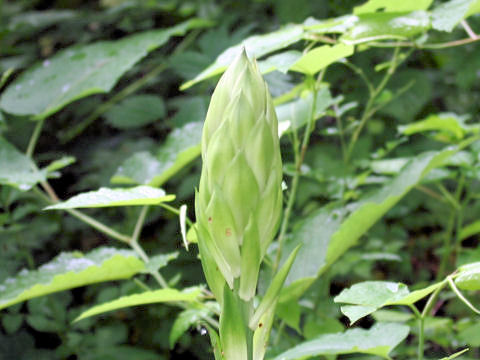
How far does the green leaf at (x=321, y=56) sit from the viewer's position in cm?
72

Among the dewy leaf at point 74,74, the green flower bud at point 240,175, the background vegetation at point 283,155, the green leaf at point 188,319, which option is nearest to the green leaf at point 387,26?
the background vegetation at point 283,155

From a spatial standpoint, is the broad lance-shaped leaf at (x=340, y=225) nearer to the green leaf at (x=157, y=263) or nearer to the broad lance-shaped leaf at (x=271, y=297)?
the green leaf at (x=157, y=263)

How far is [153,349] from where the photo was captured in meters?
1.34

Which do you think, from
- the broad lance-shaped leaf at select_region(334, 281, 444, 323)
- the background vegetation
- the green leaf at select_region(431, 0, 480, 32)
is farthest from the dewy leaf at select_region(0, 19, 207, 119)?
the broad lance-shaped leaf at select_region(334, 281, 444, 323)

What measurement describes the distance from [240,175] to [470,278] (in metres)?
0.26

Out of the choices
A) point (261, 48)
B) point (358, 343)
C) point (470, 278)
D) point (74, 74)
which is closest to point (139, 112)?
point (74, 74)

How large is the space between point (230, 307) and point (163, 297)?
0.76 feet

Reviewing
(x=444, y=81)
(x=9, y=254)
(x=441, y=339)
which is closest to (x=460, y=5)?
(x=441, y=339)

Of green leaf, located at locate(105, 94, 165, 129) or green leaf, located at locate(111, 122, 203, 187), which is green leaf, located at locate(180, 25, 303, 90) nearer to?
green leaf, located at locate(111, 122, 203, 187)

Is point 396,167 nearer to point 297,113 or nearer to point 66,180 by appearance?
point 297,113

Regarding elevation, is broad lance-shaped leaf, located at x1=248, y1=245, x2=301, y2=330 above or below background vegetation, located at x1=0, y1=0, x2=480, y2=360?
above

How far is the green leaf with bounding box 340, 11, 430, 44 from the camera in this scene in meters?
0.77

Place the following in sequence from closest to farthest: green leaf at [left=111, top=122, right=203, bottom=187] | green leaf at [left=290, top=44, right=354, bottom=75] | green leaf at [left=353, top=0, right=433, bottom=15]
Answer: green leaf at [left=290, top=44, right=354, bottom=75], green leaf at [left=353, top=0, right=433, bottom=15], green leaf at [left=111, top=122, right=203, bottom=187]

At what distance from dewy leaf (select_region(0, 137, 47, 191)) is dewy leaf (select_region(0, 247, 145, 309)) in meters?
0.16
